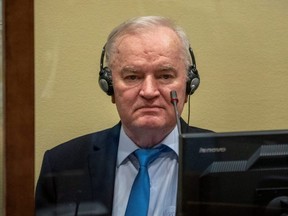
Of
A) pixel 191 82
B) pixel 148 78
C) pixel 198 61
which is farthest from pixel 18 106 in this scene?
pixel 198 61

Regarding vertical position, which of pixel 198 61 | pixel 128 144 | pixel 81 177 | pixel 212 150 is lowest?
pixel 81 177

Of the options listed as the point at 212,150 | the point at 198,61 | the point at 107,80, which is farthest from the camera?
the point at 198,61

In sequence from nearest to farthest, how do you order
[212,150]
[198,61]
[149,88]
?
[212,150], [149,88], [198,61]

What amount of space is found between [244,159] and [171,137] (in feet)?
1.70

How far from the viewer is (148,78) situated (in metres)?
1.40

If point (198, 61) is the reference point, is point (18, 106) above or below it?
below

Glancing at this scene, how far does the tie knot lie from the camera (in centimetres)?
141

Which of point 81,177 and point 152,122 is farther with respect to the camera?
point 81,177

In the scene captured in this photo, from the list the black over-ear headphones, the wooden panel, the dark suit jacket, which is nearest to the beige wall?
the dark suit jacket

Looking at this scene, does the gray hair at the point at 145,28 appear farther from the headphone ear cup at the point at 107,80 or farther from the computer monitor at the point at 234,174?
the computer monitor at the point at 234,174

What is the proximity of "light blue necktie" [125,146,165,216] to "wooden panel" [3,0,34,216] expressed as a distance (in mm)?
292

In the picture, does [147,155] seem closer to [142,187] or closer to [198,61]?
[142,187]

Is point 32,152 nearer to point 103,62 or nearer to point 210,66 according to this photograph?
point 103,62

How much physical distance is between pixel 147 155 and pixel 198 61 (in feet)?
1.78
